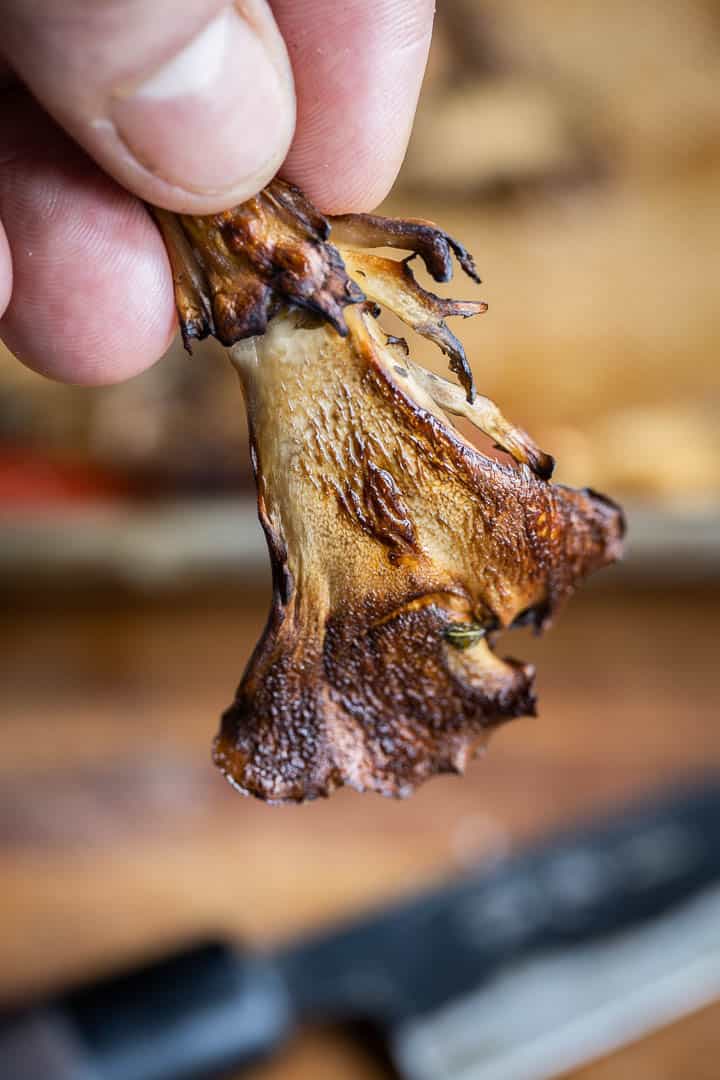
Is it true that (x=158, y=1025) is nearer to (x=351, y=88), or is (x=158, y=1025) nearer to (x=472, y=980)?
(x=472, y=980)

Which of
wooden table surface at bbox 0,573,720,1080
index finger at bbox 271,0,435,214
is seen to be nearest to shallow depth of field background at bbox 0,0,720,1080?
wooden table surface at bbox 0,573,720,1080

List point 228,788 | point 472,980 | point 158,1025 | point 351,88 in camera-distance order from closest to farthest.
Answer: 1. point 351,88
2. point 158,1025
3. point 472,980
4. point 228,788

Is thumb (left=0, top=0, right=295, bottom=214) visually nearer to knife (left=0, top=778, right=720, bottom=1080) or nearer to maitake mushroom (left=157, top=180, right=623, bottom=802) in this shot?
maitake mushroom (left=157, top=180, right=623, bottom=802)

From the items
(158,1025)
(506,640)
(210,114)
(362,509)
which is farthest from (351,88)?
(506,640)

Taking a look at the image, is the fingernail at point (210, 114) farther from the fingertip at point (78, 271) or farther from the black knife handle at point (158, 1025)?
the black knife handle at point (158, 1025)

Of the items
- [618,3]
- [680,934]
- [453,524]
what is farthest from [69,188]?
[618,3]

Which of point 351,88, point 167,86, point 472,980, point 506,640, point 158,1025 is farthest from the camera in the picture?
point 506,640

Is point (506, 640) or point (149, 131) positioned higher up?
point (506, 640)
